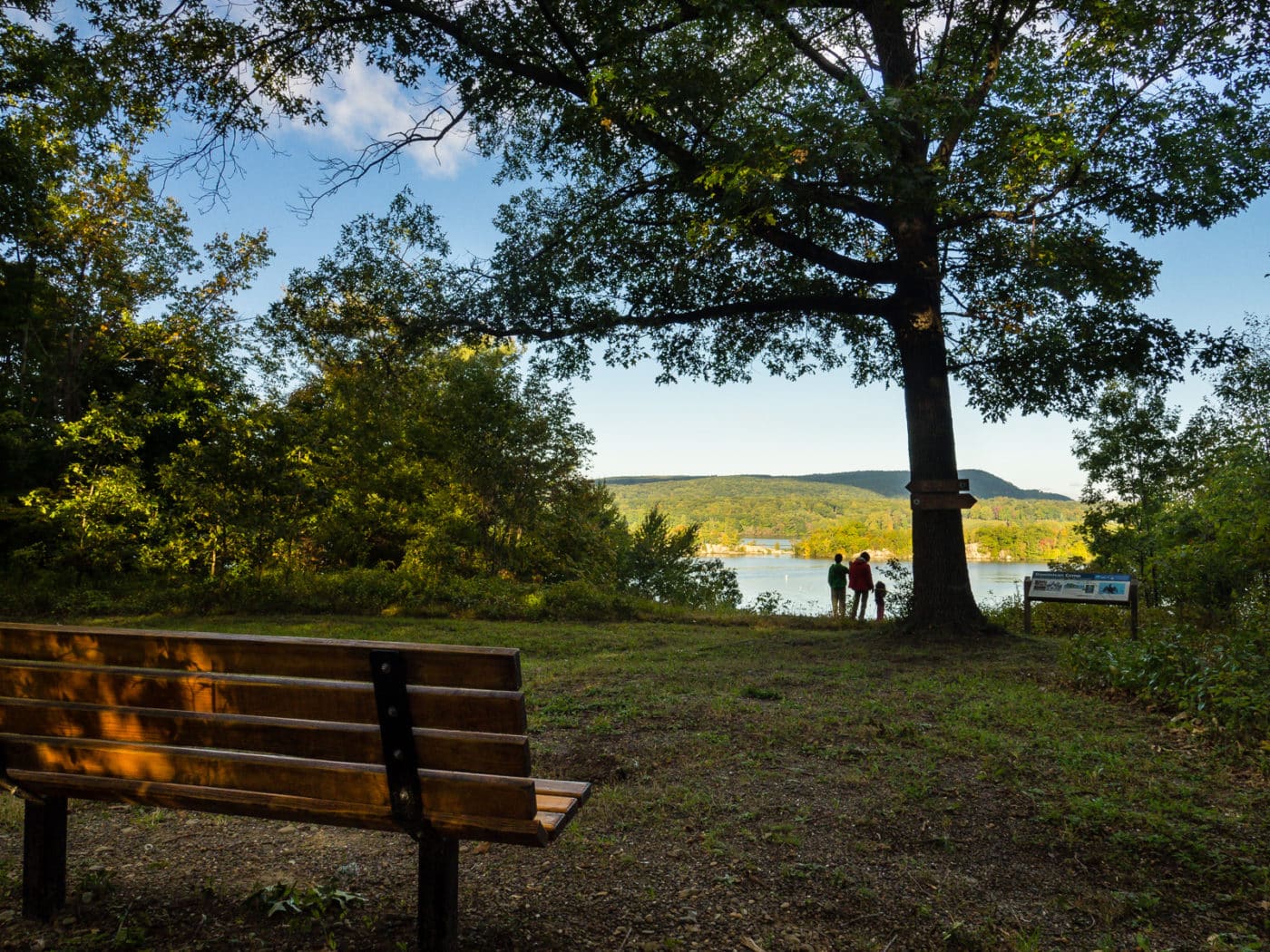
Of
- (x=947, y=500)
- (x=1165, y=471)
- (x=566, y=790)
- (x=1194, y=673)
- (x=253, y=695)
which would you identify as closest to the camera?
(x=253, y=695)

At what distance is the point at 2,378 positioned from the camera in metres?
16.8

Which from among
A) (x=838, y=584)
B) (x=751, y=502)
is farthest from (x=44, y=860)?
(x=751, y=502)

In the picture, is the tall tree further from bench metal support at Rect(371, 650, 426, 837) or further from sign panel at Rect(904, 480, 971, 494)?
bench metal support at Rect(371, 650, 426, 837)

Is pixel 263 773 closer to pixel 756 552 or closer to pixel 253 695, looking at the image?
pixel 253 695

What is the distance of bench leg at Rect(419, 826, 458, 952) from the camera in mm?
2078

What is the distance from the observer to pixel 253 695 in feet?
6.99

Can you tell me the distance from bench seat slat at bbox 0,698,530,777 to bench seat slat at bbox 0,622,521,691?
0.47 ft

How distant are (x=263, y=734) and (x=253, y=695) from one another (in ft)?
0.42

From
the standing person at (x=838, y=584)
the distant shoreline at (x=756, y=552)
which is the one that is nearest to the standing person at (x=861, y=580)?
the standing person at (x=838, y=584)

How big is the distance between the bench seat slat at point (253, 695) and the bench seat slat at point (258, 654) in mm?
26

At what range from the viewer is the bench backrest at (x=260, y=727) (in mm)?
1964

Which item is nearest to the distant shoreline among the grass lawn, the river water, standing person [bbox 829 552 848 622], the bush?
the river water

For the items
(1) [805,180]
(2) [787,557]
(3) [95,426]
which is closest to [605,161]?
(1) [805,180]

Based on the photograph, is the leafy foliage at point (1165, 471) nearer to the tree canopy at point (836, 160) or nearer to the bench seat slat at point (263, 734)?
the tree canopy at point (836, 160)
